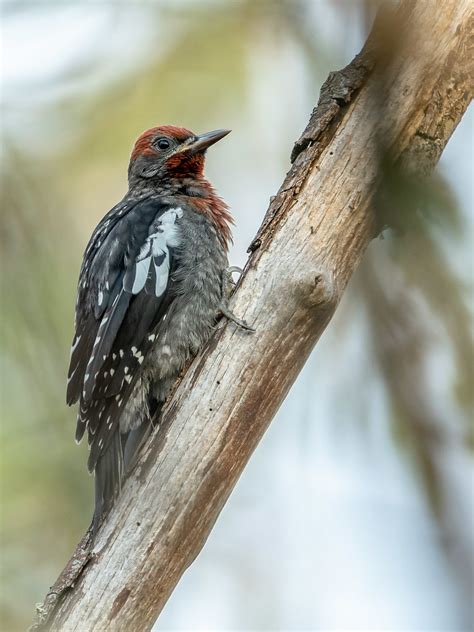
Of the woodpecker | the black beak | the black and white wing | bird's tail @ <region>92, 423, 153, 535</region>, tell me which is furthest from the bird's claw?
the black beak

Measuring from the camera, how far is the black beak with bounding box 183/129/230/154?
181 inches

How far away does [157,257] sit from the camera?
3875 mm

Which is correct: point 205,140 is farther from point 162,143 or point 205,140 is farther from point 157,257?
point 157,257

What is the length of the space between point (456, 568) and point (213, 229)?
272cm

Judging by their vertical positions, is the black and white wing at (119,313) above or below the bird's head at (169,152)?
below

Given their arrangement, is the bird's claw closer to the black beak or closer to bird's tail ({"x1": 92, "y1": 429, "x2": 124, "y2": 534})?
bird's tail ({"x1": 92, "y1": 429, "x2": 124, "y2": 534})

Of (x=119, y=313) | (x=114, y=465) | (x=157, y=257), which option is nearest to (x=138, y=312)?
(x=119, y=313)

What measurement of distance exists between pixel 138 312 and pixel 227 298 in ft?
1.52

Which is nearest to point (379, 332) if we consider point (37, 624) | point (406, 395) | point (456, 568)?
point (406, 395)

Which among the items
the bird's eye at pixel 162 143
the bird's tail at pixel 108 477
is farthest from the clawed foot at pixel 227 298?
the bird's eye at pixel 162 143

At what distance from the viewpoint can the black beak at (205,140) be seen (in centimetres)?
459

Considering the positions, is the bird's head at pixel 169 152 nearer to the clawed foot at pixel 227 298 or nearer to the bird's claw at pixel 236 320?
the clawed foot at pixel 227 298

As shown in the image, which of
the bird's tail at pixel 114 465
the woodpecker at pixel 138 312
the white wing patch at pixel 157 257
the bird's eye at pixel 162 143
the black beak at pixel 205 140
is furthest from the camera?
the bird's eye at pixel 162 143

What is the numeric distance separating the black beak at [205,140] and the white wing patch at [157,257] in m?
0.77
